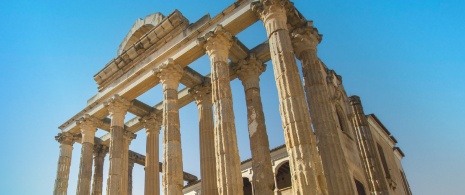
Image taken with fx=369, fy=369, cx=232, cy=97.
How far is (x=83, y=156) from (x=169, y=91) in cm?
779

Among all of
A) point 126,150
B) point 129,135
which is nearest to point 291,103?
point 126,150

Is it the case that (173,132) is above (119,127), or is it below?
below

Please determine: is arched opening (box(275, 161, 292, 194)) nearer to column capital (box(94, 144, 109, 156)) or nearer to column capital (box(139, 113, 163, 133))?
column capital (box(139, 113, 163, 133))

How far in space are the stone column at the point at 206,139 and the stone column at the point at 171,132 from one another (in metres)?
1.82

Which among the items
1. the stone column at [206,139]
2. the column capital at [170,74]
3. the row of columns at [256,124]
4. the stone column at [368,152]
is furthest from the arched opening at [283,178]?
the column capital at [170,74]

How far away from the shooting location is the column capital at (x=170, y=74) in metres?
17.2

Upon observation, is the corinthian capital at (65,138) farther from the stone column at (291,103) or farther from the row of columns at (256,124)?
the stone column at (291,103)

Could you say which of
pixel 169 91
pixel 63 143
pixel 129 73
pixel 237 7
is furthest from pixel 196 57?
pixel 63 143

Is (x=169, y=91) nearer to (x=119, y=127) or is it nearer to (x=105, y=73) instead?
(x=119, y=127)

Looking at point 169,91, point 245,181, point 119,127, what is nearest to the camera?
point 169,91

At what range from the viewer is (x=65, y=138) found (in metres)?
23.0

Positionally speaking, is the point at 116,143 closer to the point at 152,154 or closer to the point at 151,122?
the point at 152,154

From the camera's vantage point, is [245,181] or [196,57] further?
[245,181]

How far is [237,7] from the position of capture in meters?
15.5
